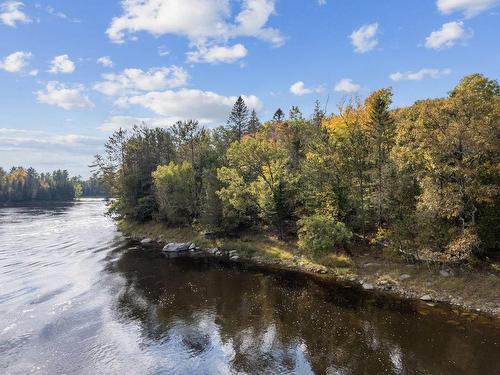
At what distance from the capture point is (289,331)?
2159 cm

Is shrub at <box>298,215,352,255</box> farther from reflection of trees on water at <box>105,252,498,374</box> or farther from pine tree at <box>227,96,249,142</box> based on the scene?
pine tree at <box>227,96,249,142</box>

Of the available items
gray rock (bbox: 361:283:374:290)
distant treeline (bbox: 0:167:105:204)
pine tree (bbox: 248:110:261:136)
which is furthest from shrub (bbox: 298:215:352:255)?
distant treeline (bbox: 0:167:105:204)

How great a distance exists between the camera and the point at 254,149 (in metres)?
43.1

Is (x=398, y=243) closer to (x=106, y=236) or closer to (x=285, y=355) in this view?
(x=285, y=355)

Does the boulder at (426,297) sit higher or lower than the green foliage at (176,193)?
lower

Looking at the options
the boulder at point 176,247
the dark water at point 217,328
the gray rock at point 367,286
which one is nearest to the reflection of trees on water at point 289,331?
the dark water at point 217,328

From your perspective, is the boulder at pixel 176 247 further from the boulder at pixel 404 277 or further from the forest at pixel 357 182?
the boulder at pixel 404 277

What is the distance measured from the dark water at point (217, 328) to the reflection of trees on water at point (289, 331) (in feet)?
0.24

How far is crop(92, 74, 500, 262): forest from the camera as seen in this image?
26.2 m

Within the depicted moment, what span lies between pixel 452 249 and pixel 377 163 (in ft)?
42.2

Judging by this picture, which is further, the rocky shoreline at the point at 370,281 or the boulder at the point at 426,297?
the boulder at the point at 426,297

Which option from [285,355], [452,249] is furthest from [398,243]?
[285,355]

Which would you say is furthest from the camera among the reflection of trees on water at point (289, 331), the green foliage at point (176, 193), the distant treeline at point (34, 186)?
the distant treeline at point (34, 186)

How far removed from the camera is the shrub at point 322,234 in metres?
34.3
